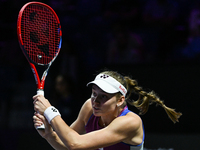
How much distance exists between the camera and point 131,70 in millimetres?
5230

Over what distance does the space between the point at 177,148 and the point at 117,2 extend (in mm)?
3180

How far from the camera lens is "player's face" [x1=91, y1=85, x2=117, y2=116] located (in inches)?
126

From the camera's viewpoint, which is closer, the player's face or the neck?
the player's face

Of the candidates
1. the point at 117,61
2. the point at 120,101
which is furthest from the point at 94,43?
the point at 120,101

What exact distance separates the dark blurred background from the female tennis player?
1.56 metres

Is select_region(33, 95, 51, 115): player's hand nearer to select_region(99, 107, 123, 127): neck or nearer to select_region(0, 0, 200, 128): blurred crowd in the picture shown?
select_region(99, 107, 123, 127): neck

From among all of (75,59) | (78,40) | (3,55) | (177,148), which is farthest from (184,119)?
(3,55)

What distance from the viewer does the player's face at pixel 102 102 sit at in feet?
10.5

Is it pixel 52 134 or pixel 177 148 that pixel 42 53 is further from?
pixel 177 148

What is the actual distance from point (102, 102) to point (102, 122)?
0.36 metres

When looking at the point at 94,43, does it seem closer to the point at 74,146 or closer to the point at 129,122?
the point at 129,122

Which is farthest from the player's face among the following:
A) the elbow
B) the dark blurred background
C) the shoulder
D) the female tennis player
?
the dark blurred background

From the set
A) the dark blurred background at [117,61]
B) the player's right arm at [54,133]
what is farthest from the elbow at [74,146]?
the dark blurred background at [117,61]

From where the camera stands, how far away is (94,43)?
6.91 metres
